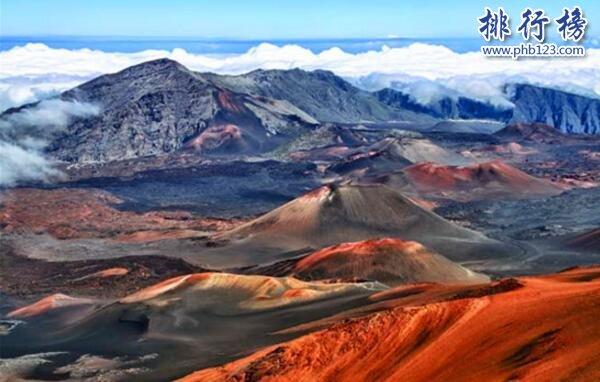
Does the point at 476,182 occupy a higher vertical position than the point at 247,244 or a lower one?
lower

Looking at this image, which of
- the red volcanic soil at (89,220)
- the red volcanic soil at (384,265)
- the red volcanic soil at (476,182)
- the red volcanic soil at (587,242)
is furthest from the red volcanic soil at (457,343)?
the red volcanic soil at (476,182)

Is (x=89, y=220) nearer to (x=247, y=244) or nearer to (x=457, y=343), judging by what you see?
(x=247, y=244)

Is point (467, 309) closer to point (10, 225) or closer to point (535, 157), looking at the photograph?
point (10, 225)

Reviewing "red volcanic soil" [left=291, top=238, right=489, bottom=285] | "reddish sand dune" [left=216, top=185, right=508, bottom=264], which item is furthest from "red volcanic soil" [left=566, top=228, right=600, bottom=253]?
"red volcanic soil" [left=291, top=238, right=489, bottom=285]

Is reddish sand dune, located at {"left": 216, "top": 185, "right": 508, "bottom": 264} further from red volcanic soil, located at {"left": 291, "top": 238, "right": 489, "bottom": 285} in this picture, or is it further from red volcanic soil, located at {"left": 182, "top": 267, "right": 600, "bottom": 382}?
red volcanic soil, located at {"left": 182, "top": 267, "right": 600, "bottom": 382}

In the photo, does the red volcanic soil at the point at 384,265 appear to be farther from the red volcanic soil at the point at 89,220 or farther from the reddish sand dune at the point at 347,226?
the red volcanic soil at the point at 89,220

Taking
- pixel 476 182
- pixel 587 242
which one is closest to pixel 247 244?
pixel 587 242
